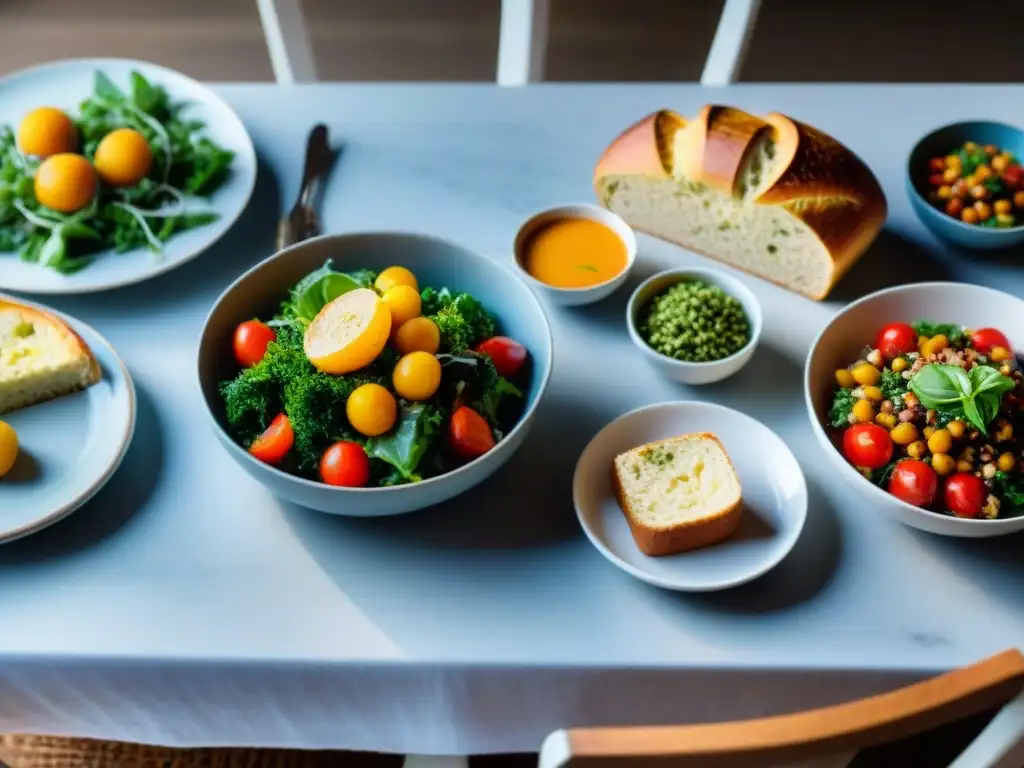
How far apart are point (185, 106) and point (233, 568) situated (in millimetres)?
808

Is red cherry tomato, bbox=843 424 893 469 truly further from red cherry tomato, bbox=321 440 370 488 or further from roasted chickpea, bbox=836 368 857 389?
red cherry tomato, bbox=321 440 370 488

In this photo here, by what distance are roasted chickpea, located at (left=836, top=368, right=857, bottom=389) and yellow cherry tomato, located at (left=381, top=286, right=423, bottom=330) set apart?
51 centimetres

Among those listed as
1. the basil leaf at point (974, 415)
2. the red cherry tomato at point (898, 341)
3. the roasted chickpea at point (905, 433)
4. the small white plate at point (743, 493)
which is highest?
the basil leaf at point (974, 415)

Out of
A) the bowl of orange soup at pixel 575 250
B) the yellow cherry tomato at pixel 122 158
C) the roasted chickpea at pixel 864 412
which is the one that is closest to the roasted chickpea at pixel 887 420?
the roasted chickpea at pixel 864 412

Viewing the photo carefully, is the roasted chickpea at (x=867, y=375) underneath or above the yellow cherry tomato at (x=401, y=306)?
underneath

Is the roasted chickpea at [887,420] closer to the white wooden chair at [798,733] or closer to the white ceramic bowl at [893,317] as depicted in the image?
Answer: the white ceramic bowl at [893,317]

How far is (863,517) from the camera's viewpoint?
1.03m

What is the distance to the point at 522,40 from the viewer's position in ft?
5.39

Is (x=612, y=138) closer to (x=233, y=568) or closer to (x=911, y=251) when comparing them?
(x=911, y=251)

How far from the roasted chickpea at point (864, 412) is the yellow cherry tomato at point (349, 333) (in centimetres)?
53

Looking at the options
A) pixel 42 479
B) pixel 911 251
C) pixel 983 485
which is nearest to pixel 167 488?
pixel 42 479

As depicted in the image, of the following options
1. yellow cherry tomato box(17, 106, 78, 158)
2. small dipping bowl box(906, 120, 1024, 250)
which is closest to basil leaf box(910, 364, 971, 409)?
small dipping bowl box(906, 120, 1024, 250)

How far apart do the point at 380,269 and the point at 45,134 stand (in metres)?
0.53

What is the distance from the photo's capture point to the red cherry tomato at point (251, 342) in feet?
3.47
